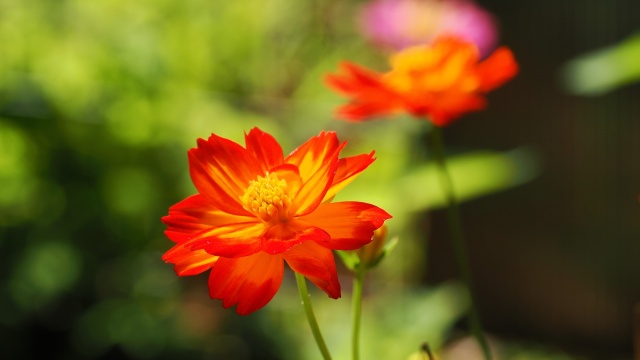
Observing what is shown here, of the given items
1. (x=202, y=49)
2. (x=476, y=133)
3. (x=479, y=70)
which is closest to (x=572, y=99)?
(x=476, y=133)

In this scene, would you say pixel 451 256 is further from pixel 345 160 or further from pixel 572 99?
pixel 345 160

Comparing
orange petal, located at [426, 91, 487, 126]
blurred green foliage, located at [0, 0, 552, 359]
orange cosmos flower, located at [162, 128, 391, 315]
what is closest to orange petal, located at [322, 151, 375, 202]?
orange cosmos flower, located at [162, 128, 391, 315]

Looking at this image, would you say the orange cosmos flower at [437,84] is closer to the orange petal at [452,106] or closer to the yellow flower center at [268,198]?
the orange petal at [452,106]

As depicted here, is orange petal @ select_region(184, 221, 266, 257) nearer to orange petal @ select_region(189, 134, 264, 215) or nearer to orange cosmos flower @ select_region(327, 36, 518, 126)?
orange petal @ select_region(189, 134, 264, 215)

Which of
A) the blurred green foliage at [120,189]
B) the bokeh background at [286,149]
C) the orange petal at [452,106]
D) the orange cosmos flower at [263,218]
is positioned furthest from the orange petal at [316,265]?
the blurred green foliage at [120,189]

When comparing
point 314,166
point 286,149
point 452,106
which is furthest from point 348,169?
point 286,149
